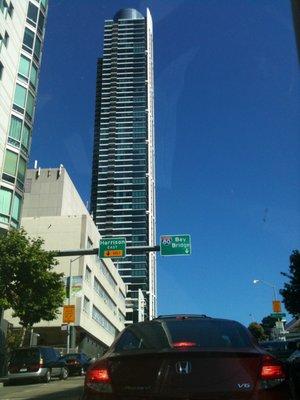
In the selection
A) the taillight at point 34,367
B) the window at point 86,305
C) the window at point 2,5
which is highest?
the window at point 2,5

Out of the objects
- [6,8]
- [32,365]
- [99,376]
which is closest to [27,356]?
[32,365]

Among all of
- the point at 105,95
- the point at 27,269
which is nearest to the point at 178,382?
the point at 27,269

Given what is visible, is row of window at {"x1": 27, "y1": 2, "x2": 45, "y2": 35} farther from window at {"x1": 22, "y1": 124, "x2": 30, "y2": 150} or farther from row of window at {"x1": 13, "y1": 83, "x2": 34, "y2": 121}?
window at {"x1": 22, "y1": 124, "x2": 30, "y2": 150}

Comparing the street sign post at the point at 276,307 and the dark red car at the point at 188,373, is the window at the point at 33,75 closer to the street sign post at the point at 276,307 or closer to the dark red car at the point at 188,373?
the street sign post at the point at 276,307

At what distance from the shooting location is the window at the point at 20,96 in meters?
40.9

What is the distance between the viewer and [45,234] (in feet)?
213

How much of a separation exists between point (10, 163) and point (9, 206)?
3.07 m

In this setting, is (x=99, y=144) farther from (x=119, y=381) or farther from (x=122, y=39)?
(x=119, y=381)

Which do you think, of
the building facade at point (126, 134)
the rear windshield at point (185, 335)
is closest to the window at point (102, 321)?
the building facade at point (126, 134)

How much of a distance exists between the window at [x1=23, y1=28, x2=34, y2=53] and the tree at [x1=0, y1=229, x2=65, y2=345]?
17998 mm

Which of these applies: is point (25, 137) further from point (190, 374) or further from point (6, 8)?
point (190, 374)

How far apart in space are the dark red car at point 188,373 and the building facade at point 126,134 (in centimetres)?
3496

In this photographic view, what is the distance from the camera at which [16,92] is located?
135ft

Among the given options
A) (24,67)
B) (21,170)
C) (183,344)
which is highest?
(24,67)
